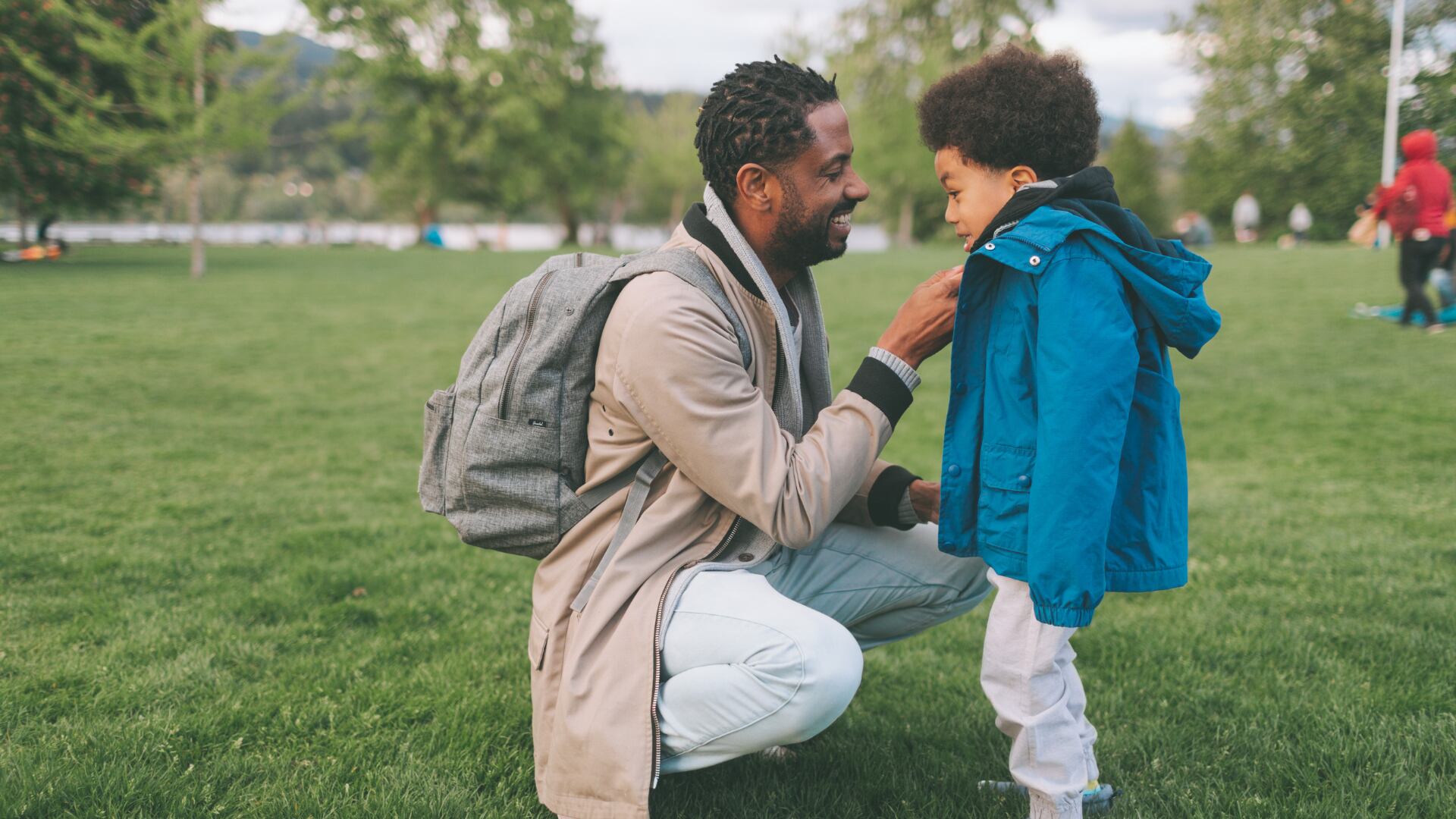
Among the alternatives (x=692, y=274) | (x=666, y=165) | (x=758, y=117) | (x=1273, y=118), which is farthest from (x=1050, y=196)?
(x=666, y=165)

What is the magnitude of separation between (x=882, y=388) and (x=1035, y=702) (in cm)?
82

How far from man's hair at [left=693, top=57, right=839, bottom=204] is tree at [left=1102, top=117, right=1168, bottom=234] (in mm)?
60997

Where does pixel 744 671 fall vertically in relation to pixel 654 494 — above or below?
below

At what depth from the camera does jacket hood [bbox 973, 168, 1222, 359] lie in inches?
89.0

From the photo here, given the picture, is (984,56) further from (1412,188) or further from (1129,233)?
(1412,188)

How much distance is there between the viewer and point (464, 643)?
397 cm

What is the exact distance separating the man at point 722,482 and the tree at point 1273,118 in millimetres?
22983

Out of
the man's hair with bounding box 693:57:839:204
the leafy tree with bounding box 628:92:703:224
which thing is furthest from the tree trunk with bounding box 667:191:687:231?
the man's hair with bounding box 693:57:839:204

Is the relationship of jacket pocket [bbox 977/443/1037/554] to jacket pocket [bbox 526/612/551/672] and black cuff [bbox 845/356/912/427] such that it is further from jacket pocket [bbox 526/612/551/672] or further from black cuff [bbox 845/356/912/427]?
jacket pocket [bbox 526/612/551/672]

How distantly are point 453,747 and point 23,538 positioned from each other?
3.14m

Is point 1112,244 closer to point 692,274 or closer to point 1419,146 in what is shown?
point 692,274

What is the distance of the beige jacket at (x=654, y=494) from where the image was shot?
7.46 feet

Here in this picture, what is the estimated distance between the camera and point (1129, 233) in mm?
2355

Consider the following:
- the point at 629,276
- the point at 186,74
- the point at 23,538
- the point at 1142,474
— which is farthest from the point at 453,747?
the point at 186,74
